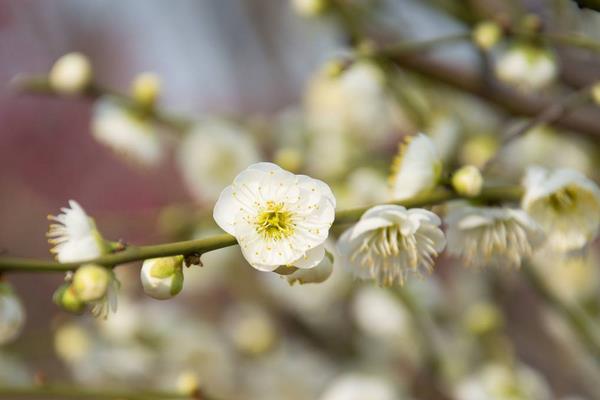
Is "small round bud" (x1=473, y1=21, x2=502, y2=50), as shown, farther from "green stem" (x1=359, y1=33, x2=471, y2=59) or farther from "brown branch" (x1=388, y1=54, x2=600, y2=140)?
"brown branch" (x1=388, y1=54, x2=600, y2=140)

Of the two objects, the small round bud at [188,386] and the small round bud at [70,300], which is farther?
the small round bud at [188,386]

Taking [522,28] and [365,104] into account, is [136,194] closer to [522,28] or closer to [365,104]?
[365,104]

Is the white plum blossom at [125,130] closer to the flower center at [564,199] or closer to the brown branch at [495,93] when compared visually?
the brown branch at [495,93]

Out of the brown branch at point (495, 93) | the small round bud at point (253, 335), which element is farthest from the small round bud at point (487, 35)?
the small round bud at point (253, 335)

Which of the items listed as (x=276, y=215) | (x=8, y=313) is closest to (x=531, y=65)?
(x=276, y=215)

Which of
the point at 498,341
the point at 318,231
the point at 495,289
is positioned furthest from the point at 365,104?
the point at 318,231

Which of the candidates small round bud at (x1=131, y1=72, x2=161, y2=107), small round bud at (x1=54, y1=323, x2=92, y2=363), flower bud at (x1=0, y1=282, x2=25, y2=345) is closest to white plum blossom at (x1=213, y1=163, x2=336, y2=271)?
flower bud at (x1=0, y1=282, x2=25, y2=345)

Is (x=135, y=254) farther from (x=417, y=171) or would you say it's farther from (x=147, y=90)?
(x=147, y=90)
